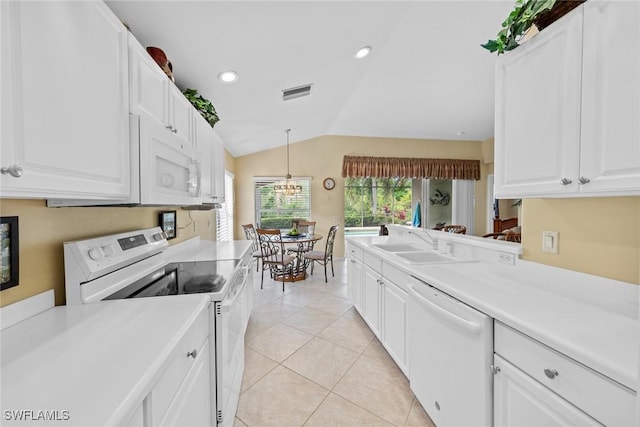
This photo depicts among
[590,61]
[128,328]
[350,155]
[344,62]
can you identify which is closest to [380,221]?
[350,155]

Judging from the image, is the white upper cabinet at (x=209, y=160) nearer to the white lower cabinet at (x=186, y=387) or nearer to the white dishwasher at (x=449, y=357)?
the white lower cabinet at (x=186, y=387)

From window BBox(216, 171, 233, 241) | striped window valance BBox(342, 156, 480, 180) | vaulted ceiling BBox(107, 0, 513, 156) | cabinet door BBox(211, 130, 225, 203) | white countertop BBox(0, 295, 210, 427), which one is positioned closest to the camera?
white countertop BBox(0, 295, 210, 427)

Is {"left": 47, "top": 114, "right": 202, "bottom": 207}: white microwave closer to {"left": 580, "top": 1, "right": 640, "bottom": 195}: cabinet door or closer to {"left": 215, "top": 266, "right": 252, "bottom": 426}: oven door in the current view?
{"left": 215, "top": 266, "right": 252, "bottom": 426}: oven door

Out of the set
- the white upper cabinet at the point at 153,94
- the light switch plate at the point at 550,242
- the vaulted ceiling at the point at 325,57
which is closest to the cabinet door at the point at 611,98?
the light switch plate at the point at 550,242

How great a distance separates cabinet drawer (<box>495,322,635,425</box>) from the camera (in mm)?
723

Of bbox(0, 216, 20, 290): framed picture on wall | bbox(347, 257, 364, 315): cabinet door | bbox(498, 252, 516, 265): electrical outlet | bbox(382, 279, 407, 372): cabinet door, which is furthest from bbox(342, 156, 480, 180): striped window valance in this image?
bbox(0, 216, 20, 290): framed picture on wall

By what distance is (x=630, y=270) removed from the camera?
1103mm

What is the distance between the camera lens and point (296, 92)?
332cm

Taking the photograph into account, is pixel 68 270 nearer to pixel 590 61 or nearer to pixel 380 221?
pixel 590 61

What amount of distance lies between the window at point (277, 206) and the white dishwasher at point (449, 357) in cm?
443

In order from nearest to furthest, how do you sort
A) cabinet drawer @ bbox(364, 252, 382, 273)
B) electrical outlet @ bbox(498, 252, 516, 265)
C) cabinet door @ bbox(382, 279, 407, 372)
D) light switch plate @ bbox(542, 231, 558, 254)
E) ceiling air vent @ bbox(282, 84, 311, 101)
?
light switch plate @ bbox(542, 231, 558, 254)
electrical outlet @ bbox(498, 252, 516, 265)
cabinet door @ bbox(382, 279, 407, 372)
cabinet drawer @ bbox(364, 252, 382, 273)
ceiling air vent @ bbox(282, 84, 311, 101)

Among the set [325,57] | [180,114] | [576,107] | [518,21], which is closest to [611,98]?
[576,107]

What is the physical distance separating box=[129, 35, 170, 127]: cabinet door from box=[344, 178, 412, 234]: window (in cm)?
492

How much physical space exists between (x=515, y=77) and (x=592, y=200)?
2.29ft
